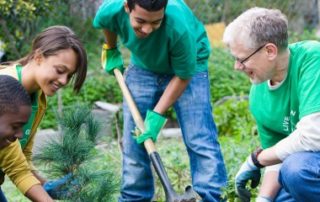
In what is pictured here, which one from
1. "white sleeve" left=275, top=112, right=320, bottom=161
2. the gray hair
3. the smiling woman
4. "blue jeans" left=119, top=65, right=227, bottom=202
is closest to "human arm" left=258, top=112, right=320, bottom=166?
"white sleeve" left=275, top=112, right=320, bottom=161

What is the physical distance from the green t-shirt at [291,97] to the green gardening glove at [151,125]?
517 millimetres

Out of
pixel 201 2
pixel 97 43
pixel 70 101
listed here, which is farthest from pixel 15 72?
pixel 201 2

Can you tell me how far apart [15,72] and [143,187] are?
1.16m

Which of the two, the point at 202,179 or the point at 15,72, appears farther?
the point at 202,179

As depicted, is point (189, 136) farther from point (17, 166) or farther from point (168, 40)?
point (17, 166)

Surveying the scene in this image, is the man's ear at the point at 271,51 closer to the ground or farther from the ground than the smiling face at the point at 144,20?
closer to the ground

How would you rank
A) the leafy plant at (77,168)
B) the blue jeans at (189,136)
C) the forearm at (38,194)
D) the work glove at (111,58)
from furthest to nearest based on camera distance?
1. the work glove at (111,58)
2. the blue jeans at (189,136)
3. the forearm at (38,194)
4. the leafy plant at (77,168)

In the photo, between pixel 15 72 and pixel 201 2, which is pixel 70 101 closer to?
pixel 201 2

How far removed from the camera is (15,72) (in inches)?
125

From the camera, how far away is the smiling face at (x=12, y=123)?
2.71m

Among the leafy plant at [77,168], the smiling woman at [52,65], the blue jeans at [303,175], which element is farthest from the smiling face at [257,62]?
the leafy plant at [77,168]

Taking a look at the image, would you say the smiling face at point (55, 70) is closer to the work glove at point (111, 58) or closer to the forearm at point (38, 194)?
the forearm at point (38, 194)

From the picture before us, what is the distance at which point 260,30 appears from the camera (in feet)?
10.3

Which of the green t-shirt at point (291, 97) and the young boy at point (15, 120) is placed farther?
the green t-shirt at point (291, 97)
